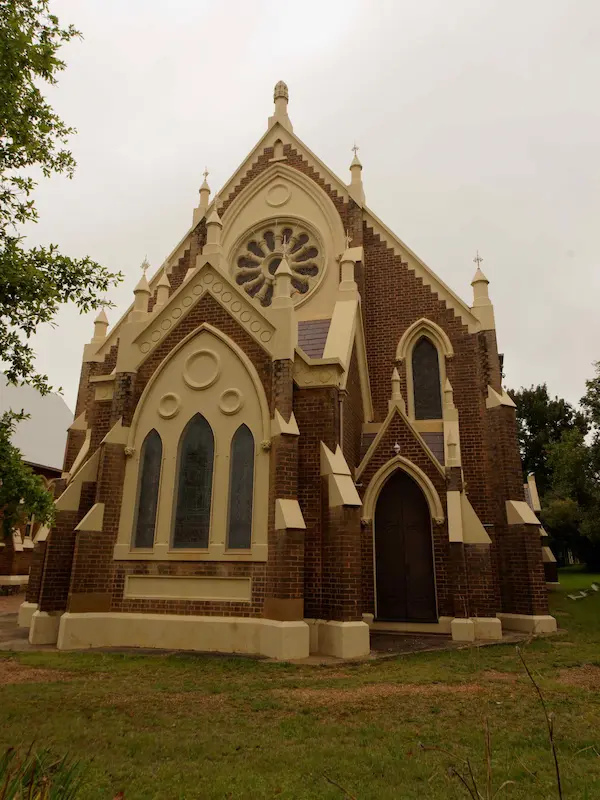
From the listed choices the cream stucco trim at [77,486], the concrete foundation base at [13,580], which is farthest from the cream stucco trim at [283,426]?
the concrete foundation base at [13,580]

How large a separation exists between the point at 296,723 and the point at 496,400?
11500mm

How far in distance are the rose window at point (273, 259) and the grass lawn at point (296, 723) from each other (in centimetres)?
1240

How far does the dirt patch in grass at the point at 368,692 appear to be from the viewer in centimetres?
773

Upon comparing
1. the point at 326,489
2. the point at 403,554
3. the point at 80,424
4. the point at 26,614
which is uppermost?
the point at 80,424

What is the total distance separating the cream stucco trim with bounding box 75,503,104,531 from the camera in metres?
12.3

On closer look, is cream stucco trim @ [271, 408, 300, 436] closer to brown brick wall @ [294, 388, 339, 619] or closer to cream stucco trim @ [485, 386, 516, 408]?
brown brick wall @ [294, 388, 339, 619]

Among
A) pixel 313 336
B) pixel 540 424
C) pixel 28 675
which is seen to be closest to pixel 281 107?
pixel 313 336

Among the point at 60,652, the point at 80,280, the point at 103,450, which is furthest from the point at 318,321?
the point at 60,652

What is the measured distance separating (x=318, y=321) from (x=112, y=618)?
32.9ft

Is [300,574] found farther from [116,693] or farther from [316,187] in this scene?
[316,187]

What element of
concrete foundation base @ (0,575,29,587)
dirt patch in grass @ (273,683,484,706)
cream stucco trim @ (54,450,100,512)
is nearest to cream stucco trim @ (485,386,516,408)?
dirt patch in grass @ (273,683,484,706)

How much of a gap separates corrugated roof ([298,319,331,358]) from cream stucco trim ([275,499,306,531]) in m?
4.87

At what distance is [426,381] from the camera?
1755 centimetres

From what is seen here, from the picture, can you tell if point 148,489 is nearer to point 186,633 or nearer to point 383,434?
point 186,633
